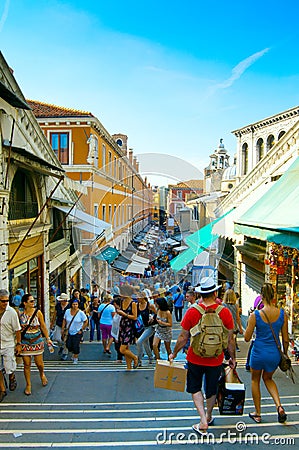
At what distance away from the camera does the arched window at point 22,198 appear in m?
8.12

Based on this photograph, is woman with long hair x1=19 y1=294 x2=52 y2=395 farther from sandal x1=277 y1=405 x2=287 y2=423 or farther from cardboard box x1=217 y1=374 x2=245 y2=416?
sandal x1=277 y1=405 x2=287 y2=423

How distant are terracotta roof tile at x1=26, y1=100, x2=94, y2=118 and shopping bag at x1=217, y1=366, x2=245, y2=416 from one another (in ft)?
53.7

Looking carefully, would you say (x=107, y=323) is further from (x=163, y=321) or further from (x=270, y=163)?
(x=270, y=163)

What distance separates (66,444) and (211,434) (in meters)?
1.25

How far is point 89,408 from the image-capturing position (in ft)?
14.0

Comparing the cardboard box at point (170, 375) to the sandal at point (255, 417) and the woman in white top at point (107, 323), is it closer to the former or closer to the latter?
the sandal at point (255, 417)

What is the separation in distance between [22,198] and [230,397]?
6770 mm

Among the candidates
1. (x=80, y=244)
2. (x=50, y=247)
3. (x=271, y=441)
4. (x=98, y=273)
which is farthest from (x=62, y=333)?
(x=80, y=244)

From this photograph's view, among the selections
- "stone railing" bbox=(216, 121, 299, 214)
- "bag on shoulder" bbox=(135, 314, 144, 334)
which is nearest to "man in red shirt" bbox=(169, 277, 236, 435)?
"bag on shoulder" bbox=(135, 314, 144, 334)

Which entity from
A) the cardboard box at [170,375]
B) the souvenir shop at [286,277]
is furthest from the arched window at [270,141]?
the cardboard box at [170,375]

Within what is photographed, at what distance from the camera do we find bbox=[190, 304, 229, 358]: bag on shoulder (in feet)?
11.4

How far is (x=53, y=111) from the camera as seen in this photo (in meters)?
19.0

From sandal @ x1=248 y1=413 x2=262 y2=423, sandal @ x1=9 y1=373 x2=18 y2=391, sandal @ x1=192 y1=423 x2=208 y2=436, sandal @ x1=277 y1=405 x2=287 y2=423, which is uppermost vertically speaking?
sandal @ x1=277 y1=405 x2=287 y2=423

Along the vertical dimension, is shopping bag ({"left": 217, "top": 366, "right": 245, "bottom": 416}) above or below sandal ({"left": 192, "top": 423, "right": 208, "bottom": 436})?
above
